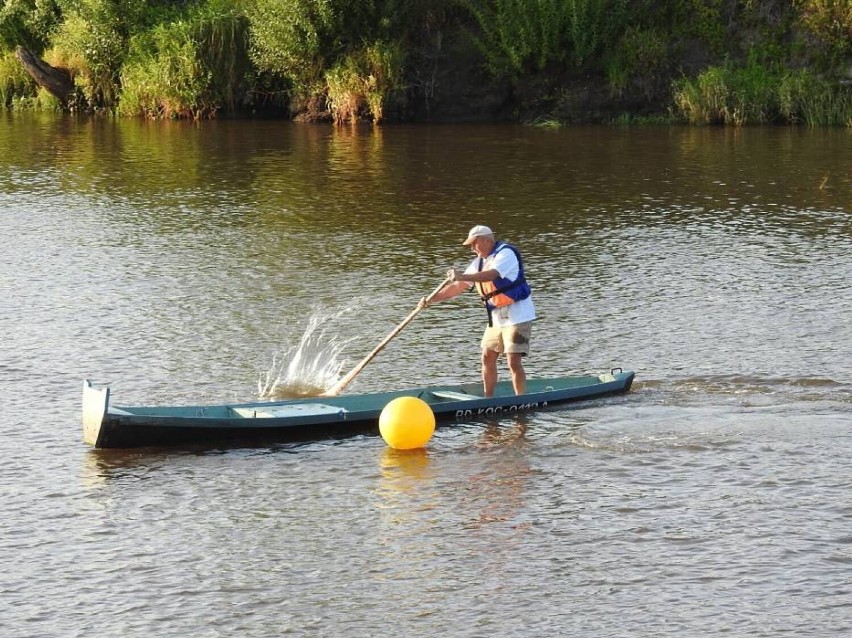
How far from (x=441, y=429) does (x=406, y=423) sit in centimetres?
95

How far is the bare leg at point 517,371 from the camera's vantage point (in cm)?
1321

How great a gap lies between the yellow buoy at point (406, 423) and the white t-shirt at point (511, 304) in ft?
4.96

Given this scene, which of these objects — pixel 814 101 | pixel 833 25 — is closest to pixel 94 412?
pixel 814 101

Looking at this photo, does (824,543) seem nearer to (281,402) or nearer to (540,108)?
(281,402)

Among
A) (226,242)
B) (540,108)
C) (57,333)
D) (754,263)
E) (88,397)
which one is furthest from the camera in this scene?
(540,108)

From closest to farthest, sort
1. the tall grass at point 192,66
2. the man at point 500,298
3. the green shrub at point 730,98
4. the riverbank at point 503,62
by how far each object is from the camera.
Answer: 1. the man at point 500,298
2. the green shrub at point 730,98
3. the riverbank at point 503,62
4. the tall grass at point 192,66

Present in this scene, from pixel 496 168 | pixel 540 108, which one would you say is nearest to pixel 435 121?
pixel 540 108

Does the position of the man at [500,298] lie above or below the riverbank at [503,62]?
below

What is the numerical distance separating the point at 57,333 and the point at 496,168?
14526 millimetres

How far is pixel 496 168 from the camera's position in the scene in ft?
95.7

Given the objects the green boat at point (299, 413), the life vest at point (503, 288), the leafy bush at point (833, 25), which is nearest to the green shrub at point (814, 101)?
the leafy bush at point (833, 25)

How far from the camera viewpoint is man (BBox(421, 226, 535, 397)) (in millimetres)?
13016

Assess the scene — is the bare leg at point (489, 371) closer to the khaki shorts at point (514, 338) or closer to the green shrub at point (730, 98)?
the khaki shorts at point (514, 338)

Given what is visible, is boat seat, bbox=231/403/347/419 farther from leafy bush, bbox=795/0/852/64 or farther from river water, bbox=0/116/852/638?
leafy bush, bbox=795/0/852/64
